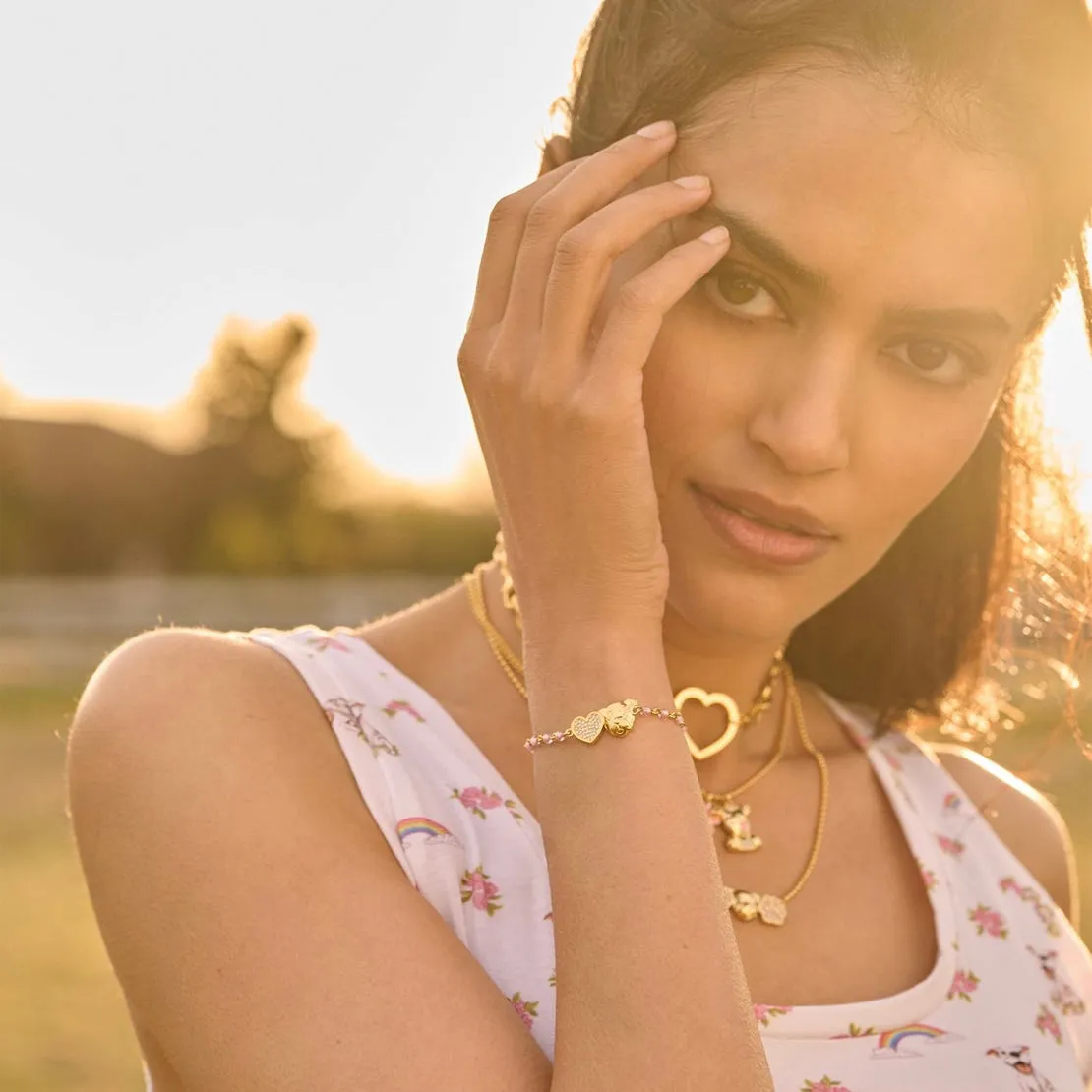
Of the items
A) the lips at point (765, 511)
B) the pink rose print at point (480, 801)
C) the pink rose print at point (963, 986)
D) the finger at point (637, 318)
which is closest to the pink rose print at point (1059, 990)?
the pink rose print at point (963, 986)

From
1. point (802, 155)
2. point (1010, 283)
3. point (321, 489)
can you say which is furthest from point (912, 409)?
point (321, 489)

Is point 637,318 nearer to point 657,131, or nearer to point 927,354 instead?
point 657,131

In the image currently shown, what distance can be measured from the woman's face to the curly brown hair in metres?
0.09

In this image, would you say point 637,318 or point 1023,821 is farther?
point 1023,821

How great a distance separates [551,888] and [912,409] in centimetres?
107

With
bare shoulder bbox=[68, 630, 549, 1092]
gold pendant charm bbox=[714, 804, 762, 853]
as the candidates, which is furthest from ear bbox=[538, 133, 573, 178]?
gold pendant charm bbox=[714, 804, 762, 853]

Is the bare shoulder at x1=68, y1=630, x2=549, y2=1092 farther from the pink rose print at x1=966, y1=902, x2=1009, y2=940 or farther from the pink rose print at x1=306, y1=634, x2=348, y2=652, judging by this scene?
the pink rose print at x1=966, y1=902, x2=1009, y2=940

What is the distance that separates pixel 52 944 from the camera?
9297 mm

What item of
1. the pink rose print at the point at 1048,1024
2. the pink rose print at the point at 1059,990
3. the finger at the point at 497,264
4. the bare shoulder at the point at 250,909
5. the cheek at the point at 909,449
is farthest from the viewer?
the pink rose print at the point at 1059,990

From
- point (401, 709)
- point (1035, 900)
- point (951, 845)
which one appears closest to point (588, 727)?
point (401, 709)

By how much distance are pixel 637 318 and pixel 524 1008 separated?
3.41 feet

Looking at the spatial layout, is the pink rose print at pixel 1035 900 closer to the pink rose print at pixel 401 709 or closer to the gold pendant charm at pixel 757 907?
the gold pendant charm at pixel 757 907

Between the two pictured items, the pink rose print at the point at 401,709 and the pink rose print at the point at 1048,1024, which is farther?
the pink rose print at the point at 1048,1024

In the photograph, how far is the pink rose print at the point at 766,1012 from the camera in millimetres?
2438
